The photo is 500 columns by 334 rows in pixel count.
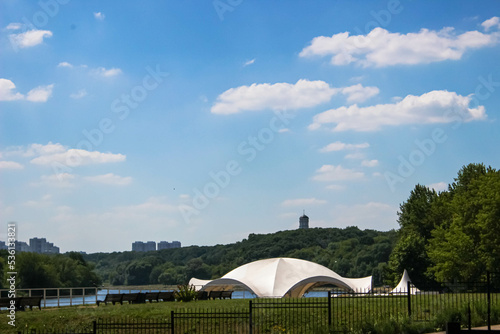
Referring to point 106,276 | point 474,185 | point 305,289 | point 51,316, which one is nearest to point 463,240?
point 474,185

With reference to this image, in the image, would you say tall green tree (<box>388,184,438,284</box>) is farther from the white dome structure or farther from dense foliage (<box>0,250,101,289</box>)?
dense foliage (<box>0,250,101,289</box>)

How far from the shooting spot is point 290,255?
12056cm

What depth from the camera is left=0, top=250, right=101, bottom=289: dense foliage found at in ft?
250

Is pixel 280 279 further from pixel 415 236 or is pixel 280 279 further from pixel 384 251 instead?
pixel 384 251

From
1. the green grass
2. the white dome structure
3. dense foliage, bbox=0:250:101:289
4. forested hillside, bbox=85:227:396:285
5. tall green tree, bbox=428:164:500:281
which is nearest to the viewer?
the green grass

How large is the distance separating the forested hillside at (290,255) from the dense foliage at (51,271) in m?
31.0

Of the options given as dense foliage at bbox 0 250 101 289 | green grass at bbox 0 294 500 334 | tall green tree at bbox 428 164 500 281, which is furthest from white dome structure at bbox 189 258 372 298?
dense foliage at bbox 0 250 101 289

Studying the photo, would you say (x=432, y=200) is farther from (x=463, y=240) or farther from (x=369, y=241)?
(x=369, y=241)

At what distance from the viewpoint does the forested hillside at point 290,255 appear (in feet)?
368

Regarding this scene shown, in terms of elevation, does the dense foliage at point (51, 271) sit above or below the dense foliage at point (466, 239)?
below

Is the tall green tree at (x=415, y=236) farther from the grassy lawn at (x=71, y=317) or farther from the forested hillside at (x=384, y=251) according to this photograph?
the grassy lawn at (x=71, y=317)

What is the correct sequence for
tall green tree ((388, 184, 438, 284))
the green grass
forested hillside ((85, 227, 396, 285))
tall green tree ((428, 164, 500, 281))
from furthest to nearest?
1. forested hillside ((85, 227, 396, 285))
2. tall green tree ((388, 184, 438, 284))
3. tall green tree ((428, 164, 500, 281))
4. the green grass

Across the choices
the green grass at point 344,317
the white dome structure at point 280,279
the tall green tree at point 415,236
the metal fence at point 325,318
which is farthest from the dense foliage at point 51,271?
the metal fence at point 325,318

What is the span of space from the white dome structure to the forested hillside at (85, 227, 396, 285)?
48.7 metres
